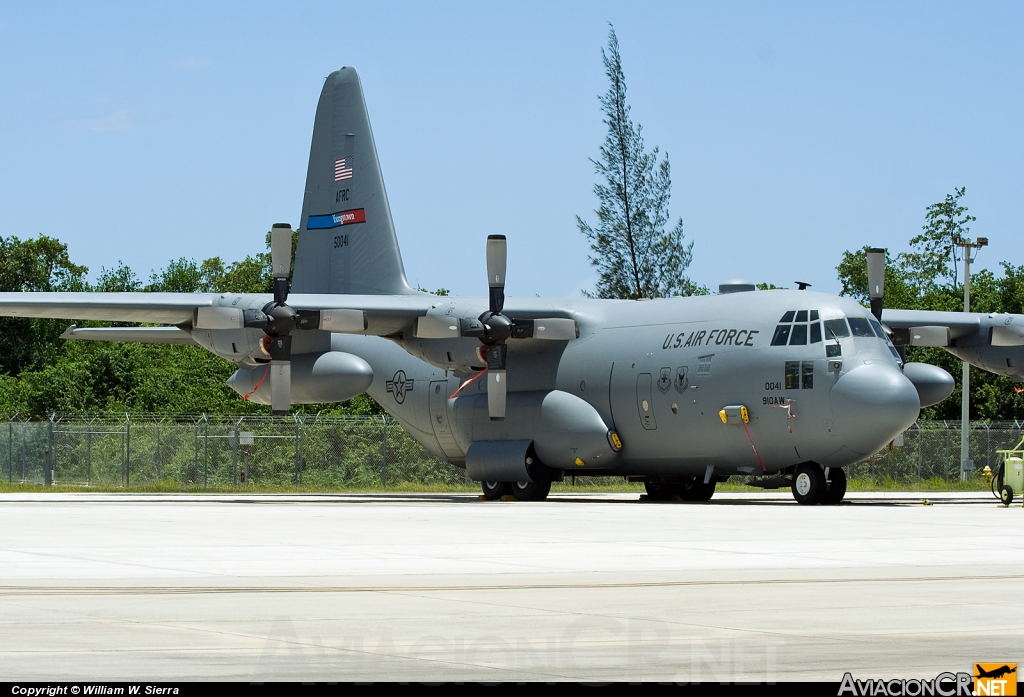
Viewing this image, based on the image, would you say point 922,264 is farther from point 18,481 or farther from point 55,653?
point 55,653

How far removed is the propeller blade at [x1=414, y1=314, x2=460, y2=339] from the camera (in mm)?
29438

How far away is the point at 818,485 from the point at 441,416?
9.72 meters

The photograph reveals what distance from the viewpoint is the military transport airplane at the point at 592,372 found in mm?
26406

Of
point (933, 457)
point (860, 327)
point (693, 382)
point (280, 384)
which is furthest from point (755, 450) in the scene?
point (933, 457)

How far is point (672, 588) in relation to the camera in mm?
11055

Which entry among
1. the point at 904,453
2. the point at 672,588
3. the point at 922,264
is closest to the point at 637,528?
the point at 672,588

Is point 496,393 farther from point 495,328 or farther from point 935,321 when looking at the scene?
point 935,321

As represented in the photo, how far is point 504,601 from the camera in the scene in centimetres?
1008

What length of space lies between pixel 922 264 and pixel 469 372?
72.4 meters

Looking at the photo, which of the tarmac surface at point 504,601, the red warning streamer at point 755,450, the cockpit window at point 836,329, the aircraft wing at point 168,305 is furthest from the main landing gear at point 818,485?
the aircraft wing at point 168,305

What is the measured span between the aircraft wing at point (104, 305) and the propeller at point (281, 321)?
127 centimetres

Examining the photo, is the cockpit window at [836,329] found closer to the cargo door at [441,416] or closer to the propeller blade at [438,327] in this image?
the propeller blade at [438,327]

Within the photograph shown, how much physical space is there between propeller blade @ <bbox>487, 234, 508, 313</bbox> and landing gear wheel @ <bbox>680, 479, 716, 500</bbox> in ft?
18.8

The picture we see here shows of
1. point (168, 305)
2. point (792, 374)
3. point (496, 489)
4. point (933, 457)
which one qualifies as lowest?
point (933, 457)
